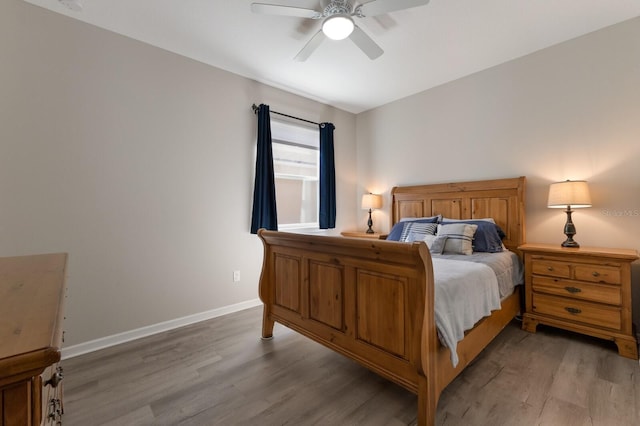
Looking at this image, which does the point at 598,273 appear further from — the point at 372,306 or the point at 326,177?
the point at 326,177

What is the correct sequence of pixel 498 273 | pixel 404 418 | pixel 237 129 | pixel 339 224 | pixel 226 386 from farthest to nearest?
pixel 339 224 < pixel 237 129 < pixel 498 273 < pixel 226 386 < pixel 404 418

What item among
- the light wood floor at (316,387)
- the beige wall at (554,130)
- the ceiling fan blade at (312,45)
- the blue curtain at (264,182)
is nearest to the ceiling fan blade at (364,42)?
the ceiling fan blade at (312,45)

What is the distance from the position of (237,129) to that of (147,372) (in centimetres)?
250

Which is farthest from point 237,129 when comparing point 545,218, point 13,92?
point 545,218

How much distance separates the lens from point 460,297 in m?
1.74

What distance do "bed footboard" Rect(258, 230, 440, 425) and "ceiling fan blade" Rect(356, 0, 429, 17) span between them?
1613 mm

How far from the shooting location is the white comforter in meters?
1.54

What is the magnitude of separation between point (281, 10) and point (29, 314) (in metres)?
2.19

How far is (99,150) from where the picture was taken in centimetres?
243

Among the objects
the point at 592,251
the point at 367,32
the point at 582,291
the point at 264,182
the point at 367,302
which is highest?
the point at 367,32

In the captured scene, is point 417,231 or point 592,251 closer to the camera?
point 592,251

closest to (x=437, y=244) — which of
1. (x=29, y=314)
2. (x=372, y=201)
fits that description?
(x=372, y=201)

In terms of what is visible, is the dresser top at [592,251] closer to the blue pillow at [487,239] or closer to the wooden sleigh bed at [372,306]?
the blue pillow at [487,239]

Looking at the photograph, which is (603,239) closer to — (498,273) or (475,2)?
(498,273)
